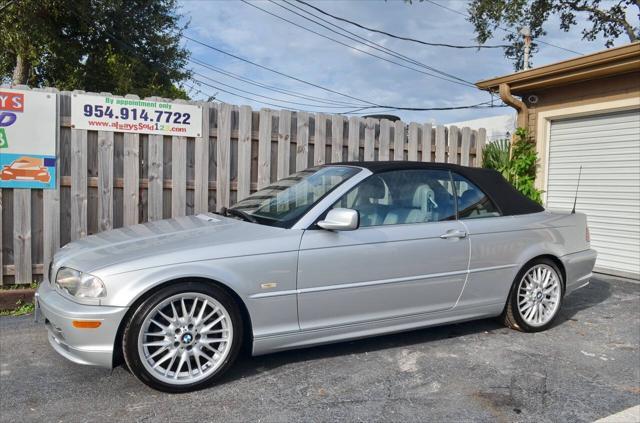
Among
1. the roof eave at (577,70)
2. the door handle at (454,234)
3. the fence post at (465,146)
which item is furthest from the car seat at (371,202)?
the roof eave at (577,70)

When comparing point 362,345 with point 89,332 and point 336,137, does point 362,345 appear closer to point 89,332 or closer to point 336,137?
point 89,332

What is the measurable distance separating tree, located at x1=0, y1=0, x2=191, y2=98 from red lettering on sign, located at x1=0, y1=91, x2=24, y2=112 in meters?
7.45

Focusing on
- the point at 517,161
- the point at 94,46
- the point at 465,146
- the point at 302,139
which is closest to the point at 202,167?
the point at 302,139

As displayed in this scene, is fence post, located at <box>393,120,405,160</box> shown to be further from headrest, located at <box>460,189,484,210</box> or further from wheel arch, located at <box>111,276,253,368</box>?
wheel arch, located at <box>111,276,253,368</box>

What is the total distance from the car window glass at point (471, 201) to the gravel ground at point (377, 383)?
1066mm

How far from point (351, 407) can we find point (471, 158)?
557 cm

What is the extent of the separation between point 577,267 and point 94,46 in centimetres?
1348

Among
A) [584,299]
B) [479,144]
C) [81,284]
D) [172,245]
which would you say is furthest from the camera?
[479,144]

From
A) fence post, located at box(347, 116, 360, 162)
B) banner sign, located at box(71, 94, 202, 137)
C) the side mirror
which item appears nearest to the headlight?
the side mirror

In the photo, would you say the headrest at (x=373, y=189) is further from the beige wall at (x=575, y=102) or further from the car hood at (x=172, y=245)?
the beige wall at (x=575, y=102)

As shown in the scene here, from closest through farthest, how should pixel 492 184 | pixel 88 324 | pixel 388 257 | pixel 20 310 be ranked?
pixel 88 324 < pixel 388 257 < pixel 492 184 < pixel 20 310

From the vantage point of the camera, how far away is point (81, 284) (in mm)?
2961

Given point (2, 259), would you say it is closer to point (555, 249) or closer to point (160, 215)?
point (160, 215)

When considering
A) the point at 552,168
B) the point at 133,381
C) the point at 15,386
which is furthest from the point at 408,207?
the point at 552,168
